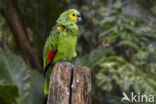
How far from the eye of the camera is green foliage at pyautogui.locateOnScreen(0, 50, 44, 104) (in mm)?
3723

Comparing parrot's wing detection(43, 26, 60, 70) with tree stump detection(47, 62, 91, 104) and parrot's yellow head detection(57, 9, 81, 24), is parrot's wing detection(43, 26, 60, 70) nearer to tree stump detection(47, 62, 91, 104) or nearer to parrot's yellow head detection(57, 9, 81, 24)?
parrot's yellow head detection(57, 9, 81, 24)

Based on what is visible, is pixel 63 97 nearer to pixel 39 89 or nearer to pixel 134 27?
pixel 39 89

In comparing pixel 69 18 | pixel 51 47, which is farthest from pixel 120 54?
pixel 51 47

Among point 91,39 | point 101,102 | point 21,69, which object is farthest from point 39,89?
point 91,39

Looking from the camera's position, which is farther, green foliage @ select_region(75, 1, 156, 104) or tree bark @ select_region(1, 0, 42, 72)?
tree bark @ select_region(1, 0, 42, 72)

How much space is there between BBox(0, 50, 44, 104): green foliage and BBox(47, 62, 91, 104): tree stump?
2.08 meters

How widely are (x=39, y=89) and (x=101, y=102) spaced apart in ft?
3.94

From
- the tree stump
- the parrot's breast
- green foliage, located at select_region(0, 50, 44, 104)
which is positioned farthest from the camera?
green foliage, located at select_region(0, 50, 44, 104)

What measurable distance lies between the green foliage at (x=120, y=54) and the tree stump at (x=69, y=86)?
1.66 meters

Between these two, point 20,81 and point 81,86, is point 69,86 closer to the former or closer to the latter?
point 81,86

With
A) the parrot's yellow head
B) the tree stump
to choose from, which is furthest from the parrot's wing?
the tree stump

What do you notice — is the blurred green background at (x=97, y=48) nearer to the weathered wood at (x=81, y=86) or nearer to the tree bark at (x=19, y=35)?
the tree bark at (x=19, y=35)

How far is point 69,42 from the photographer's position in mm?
2182

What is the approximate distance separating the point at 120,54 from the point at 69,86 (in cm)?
330
